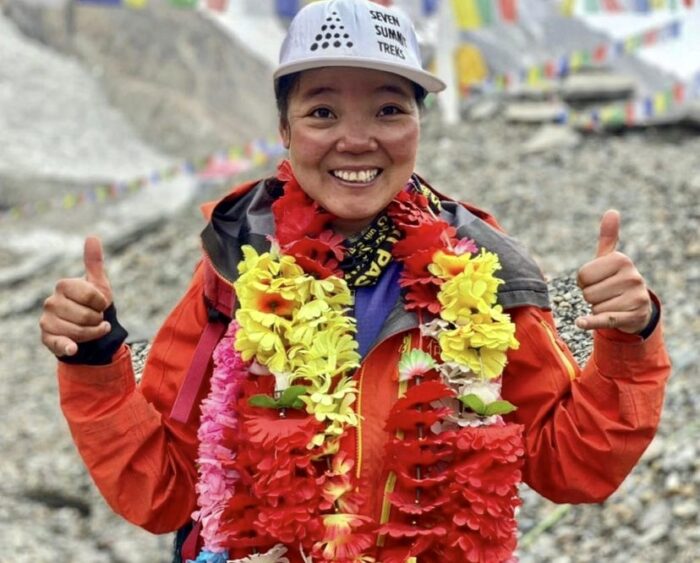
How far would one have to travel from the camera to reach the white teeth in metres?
2.30

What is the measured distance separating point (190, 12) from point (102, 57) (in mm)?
1763

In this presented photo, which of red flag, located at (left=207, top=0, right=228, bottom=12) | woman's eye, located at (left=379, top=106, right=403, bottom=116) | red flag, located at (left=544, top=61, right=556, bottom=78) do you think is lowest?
woman's eye, located at (left=379, top=106, right=403, bottom=116)

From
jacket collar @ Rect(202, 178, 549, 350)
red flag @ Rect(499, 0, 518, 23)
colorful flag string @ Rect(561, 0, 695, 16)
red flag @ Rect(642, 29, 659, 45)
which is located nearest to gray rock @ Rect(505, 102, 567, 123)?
red flag @ Rect(642, 29, 659, 45)

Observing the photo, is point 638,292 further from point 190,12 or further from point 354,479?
point 190,12

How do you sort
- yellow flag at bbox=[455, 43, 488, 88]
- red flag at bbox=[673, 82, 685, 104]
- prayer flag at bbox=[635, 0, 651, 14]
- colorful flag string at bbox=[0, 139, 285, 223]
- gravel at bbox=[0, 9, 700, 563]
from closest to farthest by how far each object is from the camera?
gravel at bbox=[0, 9, 700, 563] < prayer flag at bbox=[635, 0, 651, 14] < red flag at bbox=[673, 82, 685, 104] < colorful flag string at bbox=[0, 139, 285, 223] < yellow flag at bbox=[455, 43, 488, 88]

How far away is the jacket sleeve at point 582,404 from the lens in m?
2.12

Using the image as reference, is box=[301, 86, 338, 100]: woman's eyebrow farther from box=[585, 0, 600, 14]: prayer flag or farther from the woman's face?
box=[585, 0, 600, 14]: prayer flag

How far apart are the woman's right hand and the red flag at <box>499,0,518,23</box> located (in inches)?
410

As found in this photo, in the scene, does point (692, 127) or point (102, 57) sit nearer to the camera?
point (692, 127)

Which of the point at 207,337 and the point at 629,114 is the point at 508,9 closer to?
the point at 629,114

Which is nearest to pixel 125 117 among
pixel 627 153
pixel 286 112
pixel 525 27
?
pixel 525 27

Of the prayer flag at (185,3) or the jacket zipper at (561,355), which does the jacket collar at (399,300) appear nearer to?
the jacket zipper at (561,355)

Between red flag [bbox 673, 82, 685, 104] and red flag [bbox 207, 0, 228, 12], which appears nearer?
red flag [bbox 207, 0, 228, 12]

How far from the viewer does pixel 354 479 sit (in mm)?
2232
